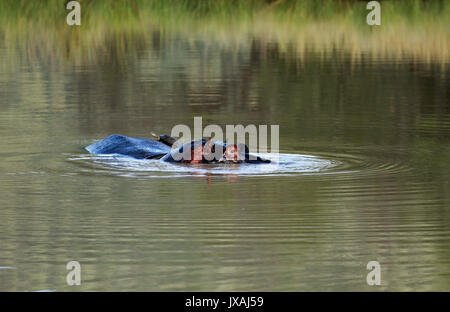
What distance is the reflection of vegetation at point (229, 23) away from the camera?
28562mm

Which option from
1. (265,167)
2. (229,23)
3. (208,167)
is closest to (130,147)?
(208,167)

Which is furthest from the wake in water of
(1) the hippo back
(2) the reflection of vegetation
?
(2) the reflection of vegetation

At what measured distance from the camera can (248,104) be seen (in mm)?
18328

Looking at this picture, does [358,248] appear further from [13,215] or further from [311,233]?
[13,215]

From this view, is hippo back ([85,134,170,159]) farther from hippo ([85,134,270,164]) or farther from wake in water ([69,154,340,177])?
wake in water ([69,154,340,177])

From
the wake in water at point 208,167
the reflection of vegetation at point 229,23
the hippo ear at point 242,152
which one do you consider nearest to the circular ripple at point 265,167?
the wake in water at point 208,167

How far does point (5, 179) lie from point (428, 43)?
1714 centimetres

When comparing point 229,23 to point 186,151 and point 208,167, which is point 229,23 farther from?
point 208,167

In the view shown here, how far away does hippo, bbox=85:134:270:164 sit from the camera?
12195 millimetres

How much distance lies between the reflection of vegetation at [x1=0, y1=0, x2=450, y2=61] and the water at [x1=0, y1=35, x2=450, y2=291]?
7.81 meters

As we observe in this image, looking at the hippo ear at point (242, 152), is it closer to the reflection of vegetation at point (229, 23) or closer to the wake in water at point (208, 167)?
the wake in water at point (208, 167)

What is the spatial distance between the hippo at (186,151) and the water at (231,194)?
176 millimetres

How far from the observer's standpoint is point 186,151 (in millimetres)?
12297

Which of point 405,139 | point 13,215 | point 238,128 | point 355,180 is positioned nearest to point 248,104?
point 238,128
